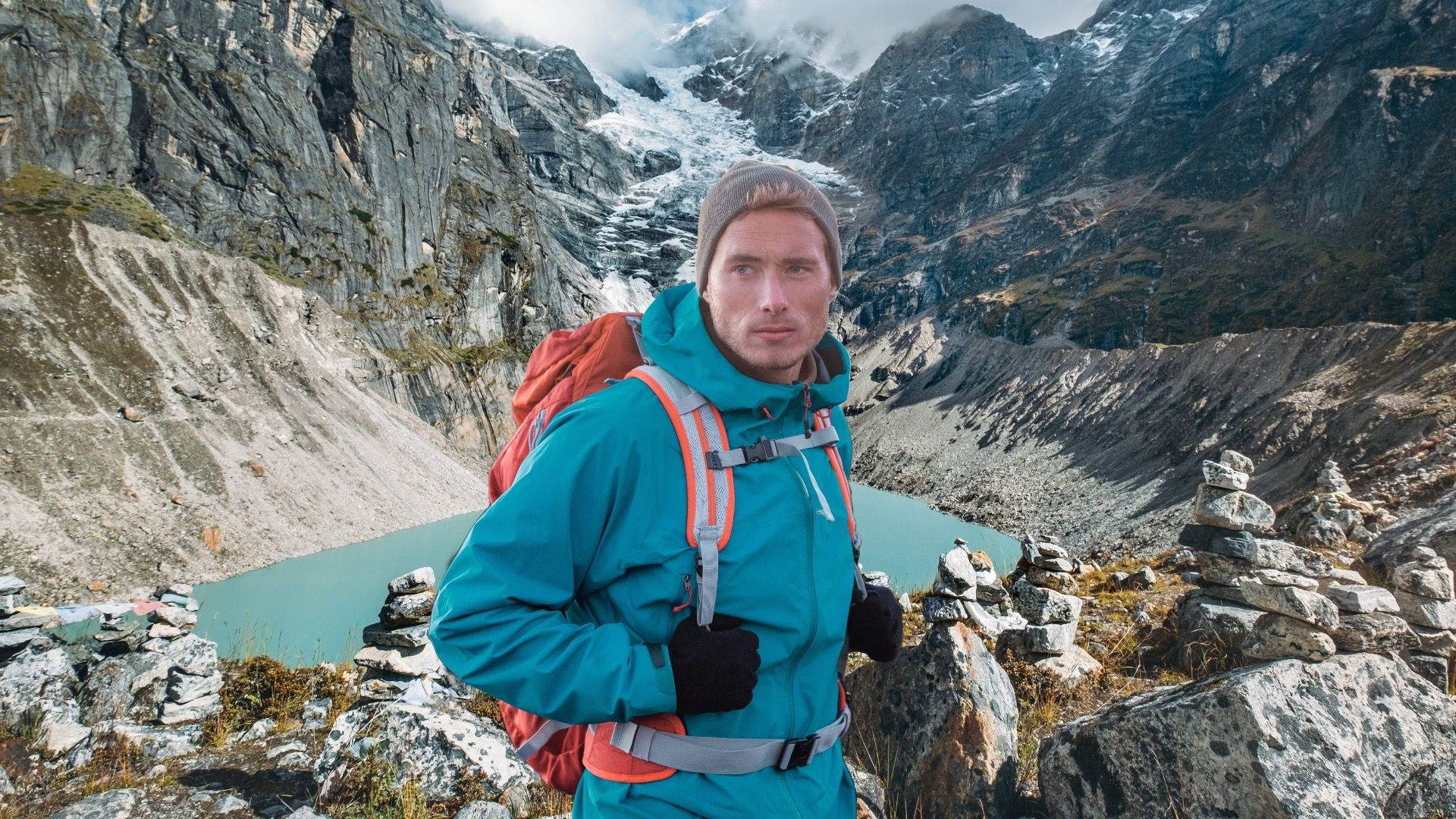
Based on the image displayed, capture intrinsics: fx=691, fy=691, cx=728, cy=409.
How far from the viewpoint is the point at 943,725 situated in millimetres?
5203

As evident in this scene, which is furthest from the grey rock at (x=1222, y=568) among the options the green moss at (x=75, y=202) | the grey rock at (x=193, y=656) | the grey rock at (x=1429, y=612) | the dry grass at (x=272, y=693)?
the green moss at (x=75, y=202)

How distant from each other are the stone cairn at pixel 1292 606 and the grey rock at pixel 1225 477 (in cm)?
38

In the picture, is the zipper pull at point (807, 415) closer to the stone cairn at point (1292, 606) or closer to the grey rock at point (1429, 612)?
the stone cairn at point (1292, 606)

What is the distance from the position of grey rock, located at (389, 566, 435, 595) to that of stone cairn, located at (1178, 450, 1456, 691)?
9.76m

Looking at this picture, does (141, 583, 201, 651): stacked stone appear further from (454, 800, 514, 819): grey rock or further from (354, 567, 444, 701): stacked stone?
(454, 800, 514, 819): grey rock

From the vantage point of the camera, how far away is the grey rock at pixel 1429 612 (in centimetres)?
719

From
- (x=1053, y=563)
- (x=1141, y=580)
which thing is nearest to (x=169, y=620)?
(x=1053, y=563)

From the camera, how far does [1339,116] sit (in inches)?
3472

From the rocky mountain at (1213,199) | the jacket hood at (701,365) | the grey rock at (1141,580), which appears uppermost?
the rocky mountain at (1213,199)

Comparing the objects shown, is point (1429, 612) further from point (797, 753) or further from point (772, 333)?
point (772, 333)

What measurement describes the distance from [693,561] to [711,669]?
1.06 feet

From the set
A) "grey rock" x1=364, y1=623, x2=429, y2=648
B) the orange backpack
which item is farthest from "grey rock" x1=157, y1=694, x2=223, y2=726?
the orange backpack

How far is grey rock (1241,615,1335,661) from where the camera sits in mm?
6348

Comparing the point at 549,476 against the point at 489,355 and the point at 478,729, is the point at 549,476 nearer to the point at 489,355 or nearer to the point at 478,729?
the point at 478,729
